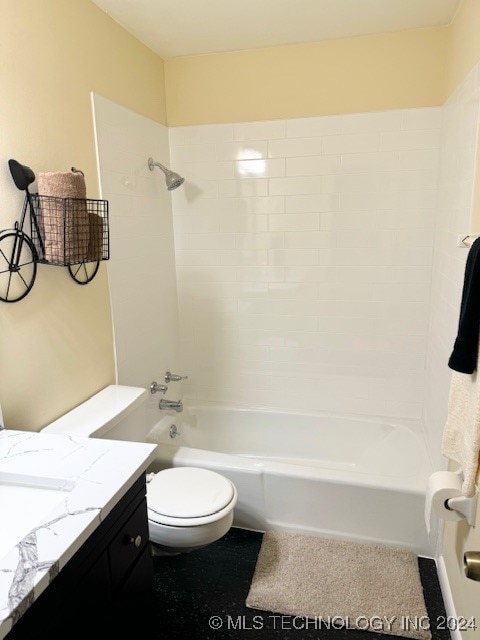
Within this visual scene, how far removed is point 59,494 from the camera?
1.13m

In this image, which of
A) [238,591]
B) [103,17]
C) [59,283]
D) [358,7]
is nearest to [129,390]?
[59,283]

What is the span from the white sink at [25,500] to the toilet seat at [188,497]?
668 millimetres

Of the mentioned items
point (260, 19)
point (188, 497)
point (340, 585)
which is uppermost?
point (260, 19)

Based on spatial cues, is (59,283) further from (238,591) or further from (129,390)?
(238,591)

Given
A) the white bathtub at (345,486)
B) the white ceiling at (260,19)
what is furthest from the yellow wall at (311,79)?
the white bathtub at (345,486)

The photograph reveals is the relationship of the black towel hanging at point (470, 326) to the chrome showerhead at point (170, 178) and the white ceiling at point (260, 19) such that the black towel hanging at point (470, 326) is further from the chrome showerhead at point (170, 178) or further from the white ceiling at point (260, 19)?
the chrome showerhead at point (170, 178)

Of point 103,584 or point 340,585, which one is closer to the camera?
point 103,584

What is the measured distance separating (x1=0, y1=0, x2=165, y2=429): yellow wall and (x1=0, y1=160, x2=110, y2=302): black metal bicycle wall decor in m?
0.04

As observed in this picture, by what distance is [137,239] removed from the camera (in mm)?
2354

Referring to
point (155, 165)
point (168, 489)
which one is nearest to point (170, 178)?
point (155, 165)

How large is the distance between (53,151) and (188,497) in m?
1.46

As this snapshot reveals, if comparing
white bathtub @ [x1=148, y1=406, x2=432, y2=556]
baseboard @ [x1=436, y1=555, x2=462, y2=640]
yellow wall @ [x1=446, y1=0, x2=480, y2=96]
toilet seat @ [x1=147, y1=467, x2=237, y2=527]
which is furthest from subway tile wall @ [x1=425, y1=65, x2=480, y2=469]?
toilet seat @ [x1=147, y1=467, x2=237, y2=527]

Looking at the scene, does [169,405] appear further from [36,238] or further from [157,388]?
[36,238]

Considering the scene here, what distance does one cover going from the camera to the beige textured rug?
1.72 meters
